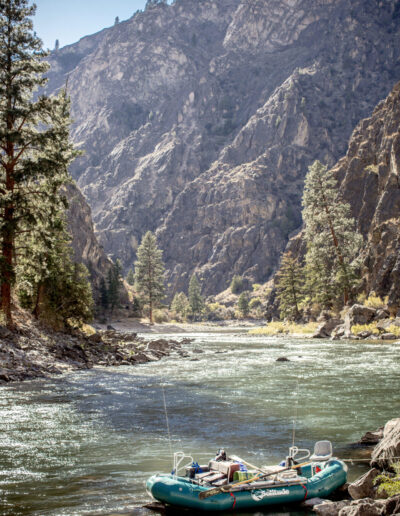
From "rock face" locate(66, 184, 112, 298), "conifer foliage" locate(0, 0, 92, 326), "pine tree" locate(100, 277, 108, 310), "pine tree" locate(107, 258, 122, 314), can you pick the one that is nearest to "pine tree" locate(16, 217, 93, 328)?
"conifer foliage" locate(0, 0, 92, 326)

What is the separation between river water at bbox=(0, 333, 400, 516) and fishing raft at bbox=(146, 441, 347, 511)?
14.0 inches

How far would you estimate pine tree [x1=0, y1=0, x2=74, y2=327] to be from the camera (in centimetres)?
2234

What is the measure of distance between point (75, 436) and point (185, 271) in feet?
614

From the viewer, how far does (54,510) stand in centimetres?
670

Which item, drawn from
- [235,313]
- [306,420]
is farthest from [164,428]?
[235,313]

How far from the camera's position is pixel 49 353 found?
74.8ft

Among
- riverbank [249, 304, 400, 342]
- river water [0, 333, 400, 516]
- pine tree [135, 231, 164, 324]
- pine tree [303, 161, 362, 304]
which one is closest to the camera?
river water [0, 333, 400, 516]

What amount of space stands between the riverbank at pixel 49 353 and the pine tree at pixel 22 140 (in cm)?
172

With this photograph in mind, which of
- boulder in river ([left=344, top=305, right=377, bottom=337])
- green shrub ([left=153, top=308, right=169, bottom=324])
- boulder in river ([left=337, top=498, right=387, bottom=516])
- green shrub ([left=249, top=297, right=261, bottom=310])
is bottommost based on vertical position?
green shrub ([left=249, top=297, right=261, bottom=310])

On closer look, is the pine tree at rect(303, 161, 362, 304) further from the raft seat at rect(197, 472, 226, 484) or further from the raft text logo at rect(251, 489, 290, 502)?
the raft seat at rect(197, 472, 226, 484)

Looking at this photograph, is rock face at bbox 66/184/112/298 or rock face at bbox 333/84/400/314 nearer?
rock face at bbox 333/84/400/314

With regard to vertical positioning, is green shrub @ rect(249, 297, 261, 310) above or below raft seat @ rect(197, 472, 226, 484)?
below

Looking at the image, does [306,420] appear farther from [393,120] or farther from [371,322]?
[393,120]

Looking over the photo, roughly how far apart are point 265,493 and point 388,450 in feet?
7.75
